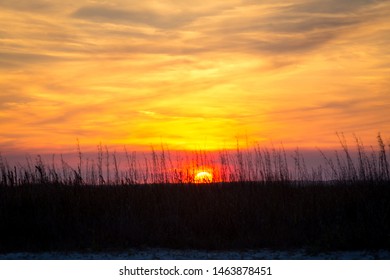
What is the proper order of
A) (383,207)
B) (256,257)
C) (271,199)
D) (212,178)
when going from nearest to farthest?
(256,257), (383,207), (271,199), (212,178)

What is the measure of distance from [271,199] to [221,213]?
111 centimetres

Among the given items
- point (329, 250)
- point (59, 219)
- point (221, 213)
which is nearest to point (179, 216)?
point (221, 213)

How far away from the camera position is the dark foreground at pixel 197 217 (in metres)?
8.80

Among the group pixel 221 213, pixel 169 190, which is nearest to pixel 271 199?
pixel 221 213

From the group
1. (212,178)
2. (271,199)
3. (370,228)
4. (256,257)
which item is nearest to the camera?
(256,257)

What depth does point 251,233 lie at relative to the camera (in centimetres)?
908

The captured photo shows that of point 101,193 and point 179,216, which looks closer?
point 179,216

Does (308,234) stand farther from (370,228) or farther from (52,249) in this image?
(52,249)

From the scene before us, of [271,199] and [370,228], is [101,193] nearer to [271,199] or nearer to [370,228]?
[271,199]

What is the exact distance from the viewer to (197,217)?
9.66 meters

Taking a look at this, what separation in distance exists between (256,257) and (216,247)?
0.81m

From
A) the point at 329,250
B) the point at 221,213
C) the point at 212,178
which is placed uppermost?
the point at 212,178

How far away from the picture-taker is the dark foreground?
880 cm

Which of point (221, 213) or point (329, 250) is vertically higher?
point (221, 213)
